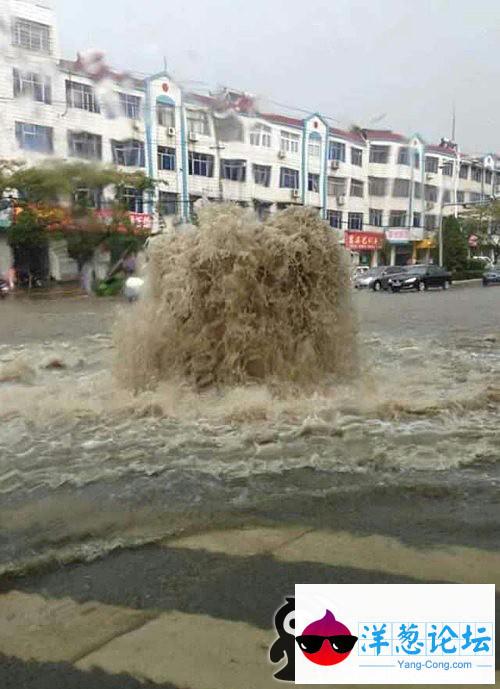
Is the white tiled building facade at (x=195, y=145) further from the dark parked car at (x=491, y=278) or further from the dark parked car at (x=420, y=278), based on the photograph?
the dark parked car at (x=491, y=278)

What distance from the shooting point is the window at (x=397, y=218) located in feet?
87.0

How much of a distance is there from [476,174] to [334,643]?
116 ft

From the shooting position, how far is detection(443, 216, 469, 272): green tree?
41125 millimetres

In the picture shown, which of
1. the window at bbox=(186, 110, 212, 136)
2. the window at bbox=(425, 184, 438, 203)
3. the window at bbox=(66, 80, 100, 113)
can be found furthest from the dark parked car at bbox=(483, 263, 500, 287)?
the window at bbox=(66, 80, 100, 113)

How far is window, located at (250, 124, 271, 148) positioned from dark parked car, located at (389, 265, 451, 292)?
1780 centimetres

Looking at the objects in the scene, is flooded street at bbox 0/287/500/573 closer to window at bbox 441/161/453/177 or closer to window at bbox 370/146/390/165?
window at bbox 370/146/390/165

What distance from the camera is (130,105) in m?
10.1

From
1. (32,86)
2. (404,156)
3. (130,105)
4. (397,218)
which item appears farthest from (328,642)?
(397,218)

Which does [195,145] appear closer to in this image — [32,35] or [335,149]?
[335,149]

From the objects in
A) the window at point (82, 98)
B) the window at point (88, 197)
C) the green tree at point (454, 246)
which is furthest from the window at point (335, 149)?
the green tree at point (454, 246)

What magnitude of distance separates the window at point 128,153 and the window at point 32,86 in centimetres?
153

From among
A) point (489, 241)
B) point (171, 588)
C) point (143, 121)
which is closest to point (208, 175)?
point (143, 121)

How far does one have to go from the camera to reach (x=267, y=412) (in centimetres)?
531

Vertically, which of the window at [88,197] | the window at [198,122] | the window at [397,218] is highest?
the window at [198,122]
